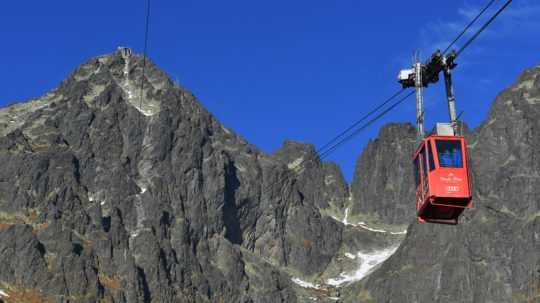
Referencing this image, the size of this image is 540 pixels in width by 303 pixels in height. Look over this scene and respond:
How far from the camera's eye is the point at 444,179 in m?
46.8

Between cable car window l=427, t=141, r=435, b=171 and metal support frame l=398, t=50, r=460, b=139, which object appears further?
cable car window l=427, t=141, r=435, b=171

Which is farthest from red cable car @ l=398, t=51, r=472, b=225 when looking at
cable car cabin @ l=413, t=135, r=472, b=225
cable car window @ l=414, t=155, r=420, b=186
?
cable car window @ l=414, t=155, r=420, b=186

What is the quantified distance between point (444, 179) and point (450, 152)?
1472 mm

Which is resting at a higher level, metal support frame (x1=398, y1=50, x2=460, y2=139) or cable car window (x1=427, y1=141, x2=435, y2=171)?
metal support frame (x1=398, y1=50, x2=460, y2=139)

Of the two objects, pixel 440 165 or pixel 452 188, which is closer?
pixel 452 188

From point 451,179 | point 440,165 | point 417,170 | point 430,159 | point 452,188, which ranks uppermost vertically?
point 417,170

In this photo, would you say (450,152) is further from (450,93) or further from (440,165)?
(450,93)

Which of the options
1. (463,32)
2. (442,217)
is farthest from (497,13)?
(442,217)

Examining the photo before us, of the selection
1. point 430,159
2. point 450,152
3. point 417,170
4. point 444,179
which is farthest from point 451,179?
point 417,170

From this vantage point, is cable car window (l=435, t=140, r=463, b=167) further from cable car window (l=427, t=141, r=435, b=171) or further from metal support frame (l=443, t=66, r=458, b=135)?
metal support frame (l=443, t=66, r=458, b=135)

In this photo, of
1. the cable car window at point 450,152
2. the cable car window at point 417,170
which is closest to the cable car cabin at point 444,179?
the cable car window at point 450,152

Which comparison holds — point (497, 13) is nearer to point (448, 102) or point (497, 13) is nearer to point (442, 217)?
point (448, 102)

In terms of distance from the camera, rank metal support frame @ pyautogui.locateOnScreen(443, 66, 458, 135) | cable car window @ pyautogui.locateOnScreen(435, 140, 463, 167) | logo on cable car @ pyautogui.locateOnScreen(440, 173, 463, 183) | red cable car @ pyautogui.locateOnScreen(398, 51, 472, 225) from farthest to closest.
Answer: cable car window @ pyautogui.locateOnScreen(435, 140, 463, 167), logo on cable car @ pyautogui.locateOnScreen(440, 173, 463, 183), red cable car @ pyautogui.locateOnScreen(398, 51, 472, 225), metal support frame @ pyautogui.locateOnScreen(443, 66, 458, 135)

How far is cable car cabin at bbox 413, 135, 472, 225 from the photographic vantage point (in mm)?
46438
